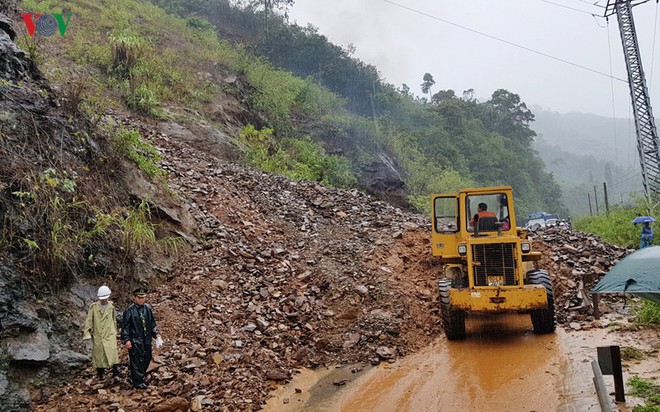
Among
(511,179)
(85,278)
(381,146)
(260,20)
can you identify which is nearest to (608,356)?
(85,278)

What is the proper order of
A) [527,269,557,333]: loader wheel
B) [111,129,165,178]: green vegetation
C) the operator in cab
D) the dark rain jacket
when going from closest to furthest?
the dark rain jacket < [527,269,557,333]: loader wheel < the operator in cab < [111,129,165,178]: green vegetation

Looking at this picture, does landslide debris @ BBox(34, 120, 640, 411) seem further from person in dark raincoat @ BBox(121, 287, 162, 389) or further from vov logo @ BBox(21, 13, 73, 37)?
vov logo @ BBox(21, 13, 73, 37)

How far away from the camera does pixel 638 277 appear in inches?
177

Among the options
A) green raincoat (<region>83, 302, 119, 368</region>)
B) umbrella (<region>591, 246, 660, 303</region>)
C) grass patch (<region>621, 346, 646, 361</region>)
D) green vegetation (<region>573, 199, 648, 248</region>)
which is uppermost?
green vegetation (<region>573, 199, 648, 248</region>)

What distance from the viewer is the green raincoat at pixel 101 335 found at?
5.56 meters

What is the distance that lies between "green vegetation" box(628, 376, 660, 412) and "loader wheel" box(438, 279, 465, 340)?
251 cm

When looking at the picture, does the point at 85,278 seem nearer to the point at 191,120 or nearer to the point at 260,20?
the point at 191,120

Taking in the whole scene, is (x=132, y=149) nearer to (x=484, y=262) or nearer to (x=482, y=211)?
(x=482, y=211)

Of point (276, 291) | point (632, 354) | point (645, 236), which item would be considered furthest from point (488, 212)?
point (645, 236)

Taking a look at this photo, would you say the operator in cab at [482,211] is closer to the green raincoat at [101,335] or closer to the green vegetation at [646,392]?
the green vegetation at [646,392]

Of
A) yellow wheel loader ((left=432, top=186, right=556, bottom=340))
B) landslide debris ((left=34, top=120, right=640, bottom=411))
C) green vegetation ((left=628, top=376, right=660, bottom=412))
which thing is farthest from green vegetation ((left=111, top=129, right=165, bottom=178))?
green vegetation ((left=628, top=376, right=660, bottom=412))

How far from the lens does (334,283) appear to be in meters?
8.74

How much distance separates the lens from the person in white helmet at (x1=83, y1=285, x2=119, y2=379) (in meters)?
5.56

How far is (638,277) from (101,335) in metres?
6.01
